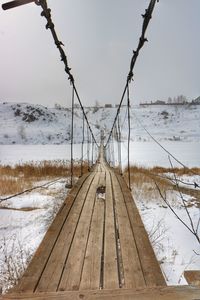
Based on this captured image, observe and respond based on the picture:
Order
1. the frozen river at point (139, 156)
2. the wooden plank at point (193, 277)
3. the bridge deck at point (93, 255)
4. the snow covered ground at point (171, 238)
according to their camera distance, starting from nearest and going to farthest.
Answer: the wooden plank at point (193, 277)
the bridge deck at point (93, 255)
the snow covered ground at point (171, 238)
the frozen river at point (139, 156)

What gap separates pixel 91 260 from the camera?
74.3 inches

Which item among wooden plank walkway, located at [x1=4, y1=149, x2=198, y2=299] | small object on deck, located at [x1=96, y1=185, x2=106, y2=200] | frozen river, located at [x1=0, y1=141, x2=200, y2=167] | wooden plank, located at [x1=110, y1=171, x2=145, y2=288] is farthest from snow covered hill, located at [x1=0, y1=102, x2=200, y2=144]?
wooden plank walkway, located at [x1=4, y1=149, x2=198, y2=299]

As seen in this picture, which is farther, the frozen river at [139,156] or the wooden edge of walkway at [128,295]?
the frozen river at [139,156]

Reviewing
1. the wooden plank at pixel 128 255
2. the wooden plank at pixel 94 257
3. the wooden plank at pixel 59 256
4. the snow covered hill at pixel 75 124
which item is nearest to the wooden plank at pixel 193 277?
the wooden plank at pixel 128 255

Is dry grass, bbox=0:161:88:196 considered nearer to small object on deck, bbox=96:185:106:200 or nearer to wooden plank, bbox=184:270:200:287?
small object on deck, bbox=96:185:106:200

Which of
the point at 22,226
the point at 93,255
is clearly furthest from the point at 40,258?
the point at 22,226

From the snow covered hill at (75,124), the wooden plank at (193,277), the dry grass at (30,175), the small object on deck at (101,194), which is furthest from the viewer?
the snow covered hill at (75,124)

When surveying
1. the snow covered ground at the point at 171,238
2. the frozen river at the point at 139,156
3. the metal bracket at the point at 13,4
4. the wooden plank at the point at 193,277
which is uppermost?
the metal bracket at the point at 13,4

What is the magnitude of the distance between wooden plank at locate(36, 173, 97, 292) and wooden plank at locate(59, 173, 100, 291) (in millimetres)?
34

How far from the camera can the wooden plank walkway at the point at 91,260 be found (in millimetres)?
1490

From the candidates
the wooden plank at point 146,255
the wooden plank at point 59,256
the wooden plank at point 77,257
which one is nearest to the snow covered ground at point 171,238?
the wooden plank at point 146,255

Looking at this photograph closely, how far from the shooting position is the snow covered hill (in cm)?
4451

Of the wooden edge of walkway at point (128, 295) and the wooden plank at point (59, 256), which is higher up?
the wooden edge of walkway at point (128, 295)

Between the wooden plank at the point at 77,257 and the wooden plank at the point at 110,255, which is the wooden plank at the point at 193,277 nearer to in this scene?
the wooden plank at the point at 110,255
